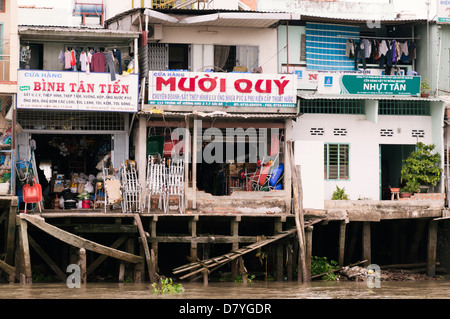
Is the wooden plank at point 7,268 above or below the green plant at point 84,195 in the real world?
below

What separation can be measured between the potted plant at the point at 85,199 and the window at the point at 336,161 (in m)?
6.57

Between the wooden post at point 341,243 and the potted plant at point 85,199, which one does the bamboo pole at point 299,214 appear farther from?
the potted plant at point 85,199

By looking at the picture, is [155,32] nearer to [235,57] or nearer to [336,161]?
[235,57]

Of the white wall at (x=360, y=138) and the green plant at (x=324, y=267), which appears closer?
the green plant at (x=324, y=267)

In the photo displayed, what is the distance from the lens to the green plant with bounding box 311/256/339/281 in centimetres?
2495

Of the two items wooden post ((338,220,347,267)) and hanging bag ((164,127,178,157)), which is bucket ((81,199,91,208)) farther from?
wooden post ((338,220,347,267))

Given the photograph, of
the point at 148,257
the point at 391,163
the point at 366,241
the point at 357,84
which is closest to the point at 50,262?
the point at 148,257

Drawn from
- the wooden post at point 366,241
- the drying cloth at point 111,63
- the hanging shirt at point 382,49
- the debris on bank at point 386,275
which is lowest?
the debris on bank at point 386,275

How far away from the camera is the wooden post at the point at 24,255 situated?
73.4 ft

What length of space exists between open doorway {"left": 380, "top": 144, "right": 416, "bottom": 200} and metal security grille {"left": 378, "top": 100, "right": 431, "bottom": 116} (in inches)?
39.4

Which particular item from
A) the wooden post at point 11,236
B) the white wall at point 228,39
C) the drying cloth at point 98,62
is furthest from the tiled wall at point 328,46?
the wooden post at point 11,236

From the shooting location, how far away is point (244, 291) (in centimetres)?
2158
